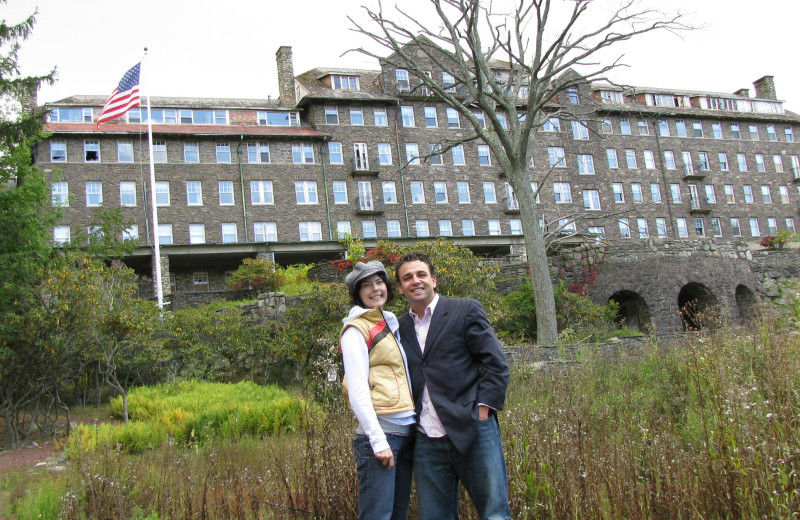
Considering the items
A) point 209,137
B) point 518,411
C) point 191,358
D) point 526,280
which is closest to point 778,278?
point 526,280

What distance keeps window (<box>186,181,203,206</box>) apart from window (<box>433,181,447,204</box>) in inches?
543

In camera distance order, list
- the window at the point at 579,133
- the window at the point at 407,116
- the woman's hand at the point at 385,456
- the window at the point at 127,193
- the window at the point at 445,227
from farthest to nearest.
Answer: the window at the point at 579,133, the window at the point at 407,116, the window at the point at 445,227, the window at the point at 127,193, the woman's hand at the point at 385,456

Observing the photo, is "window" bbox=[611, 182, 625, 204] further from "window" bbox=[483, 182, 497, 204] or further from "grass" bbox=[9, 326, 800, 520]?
"grass" bbox=[9, 326, 800, 520]

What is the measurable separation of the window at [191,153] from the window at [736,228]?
38388 millimetres

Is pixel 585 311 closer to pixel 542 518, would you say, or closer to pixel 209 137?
pixel 542 518

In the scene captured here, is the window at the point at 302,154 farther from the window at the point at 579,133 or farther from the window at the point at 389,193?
the window at the point at 579,133

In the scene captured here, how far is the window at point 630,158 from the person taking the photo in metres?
48.6

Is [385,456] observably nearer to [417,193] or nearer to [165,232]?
[165,232]

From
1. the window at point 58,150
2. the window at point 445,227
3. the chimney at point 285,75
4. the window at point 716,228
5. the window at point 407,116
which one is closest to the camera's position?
the window at point 58,150

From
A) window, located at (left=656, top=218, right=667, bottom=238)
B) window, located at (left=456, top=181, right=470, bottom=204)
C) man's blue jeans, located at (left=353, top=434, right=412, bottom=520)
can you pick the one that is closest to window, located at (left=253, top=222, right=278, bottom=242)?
window, located at (left=456, top=181, right=470, bottom=204)

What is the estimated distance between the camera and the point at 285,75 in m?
42.9

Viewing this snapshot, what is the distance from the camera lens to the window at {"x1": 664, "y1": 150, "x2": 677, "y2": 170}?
A: 163 ft

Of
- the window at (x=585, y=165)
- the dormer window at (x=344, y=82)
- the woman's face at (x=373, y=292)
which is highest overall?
the dormer window at (x=344, y=82)

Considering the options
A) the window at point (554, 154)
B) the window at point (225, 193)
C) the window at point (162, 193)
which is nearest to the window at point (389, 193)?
the window at point (225, 193)
